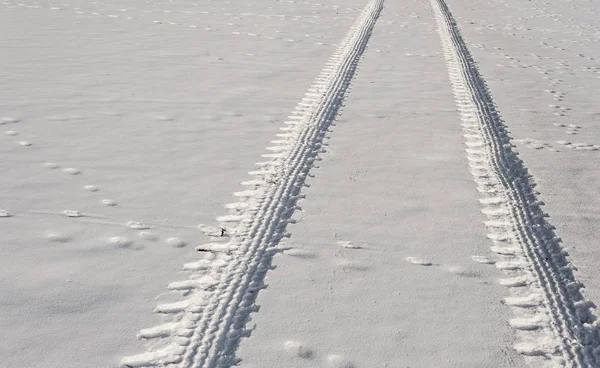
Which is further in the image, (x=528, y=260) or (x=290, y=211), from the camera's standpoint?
(x=290, y=211)

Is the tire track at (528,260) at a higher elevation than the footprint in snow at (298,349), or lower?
higher

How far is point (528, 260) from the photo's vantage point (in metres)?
4.16

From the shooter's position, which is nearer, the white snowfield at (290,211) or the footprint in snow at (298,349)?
the footprint in snow at (298,349)

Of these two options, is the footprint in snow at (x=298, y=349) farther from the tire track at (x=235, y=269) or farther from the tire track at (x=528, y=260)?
the tire track at (x=528, y=260)

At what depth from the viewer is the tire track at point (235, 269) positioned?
3.20 m

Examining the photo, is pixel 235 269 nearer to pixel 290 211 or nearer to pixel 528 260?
pixel 290 211

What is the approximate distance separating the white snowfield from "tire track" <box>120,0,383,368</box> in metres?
0.01

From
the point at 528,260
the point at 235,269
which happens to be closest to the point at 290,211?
the point at 235,269

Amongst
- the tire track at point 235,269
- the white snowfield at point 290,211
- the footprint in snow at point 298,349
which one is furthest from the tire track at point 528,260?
the tire track at point 235,269

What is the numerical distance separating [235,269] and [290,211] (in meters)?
0.89

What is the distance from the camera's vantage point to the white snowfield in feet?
11.0

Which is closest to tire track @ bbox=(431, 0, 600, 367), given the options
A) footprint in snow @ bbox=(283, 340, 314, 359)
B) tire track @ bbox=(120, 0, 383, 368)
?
footprint in snow @ bbox=(283, 340, 314, 359)

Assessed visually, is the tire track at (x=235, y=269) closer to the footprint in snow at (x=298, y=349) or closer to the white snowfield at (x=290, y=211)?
the white snowfield at (x=290, y=211)

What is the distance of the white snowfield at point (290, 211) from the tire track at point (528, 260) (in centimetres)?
1
